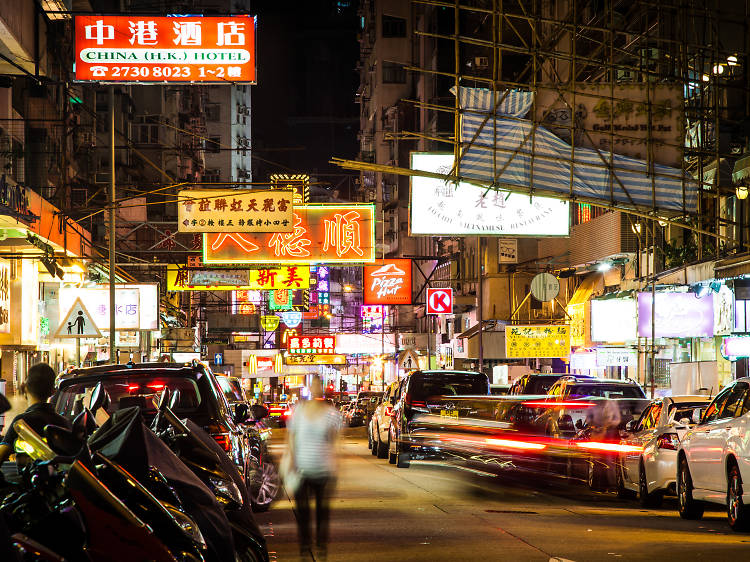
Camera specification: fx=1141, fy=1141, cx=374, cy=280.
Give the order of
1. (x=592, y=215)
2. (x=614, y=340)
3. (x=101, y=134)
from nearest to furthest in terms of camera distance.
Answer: (x=614, y=340)
(x=592, y=215)
(x=101, y=134)

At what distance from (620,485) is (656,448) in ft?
7.91

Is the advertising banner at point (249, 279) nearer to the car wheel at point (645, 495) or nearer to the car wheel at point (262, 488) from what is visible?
the car wheel at point (645, 495)

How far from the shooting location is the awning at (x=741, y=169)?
79.6 feet

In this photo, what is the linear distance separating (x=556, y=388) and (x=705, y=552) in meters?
13.5

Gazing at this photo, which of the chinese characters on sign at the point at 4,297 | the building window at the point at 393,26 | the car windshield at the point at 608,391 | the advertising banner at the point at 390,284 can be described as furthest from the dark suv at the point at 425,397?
the building window at the point at 393,26

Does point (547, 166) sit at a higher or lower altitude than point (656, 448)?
higher

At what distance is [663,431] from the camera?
1658cm

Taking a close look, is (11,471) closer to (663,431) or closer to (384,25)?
(663,431)

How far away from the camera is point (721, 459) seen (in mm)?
13523

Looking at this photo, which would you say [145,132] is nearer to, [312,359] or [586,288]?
[312,359]

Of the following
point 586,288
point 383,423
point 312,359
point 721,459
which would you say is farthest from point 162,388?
point 312,359

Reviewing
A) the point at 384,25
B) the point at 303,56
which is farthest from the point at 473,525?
the point at 303,56

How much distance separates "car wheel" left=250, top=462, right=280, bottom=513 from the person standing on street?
3.89 meters

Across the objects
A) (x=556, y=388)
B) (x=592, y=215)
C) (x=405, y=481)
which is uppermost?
(x=592, y=215)
